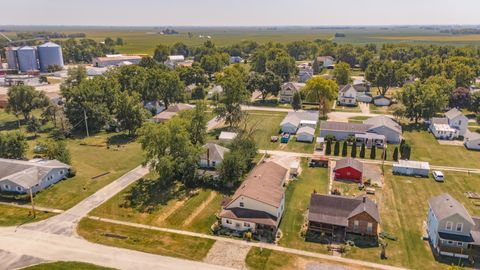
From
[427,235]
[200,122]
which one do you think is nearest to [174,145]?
[200,122]

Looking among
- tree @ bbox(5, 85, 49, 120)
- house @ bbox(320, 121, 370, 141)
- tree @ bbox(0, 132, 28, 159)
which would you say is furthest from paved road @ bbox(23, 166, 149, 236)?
tree @ bbox(5, 85, 49, 120)

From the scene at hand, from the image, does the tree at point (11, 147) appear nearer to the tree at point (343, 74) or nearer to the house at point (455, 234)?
the house at point (455, 234)

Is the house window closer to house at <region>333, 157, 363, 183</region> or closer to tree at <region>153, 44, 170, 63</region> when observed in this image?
house at <region>333, 157, 363, 183</region>

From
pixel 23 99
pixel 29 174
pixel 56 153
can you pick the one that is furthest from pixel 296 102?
pixel 23 99

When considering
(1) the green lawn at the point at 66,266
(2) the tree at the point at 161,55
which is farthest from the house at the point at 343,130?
(2) the tree at the point at 161,55

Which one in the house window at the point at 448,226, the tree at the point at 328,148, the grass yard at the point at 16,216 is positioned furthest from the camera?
Result: the tree at the point at 328,148

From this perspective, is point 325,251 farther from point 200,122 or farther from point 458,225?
point 200,122
